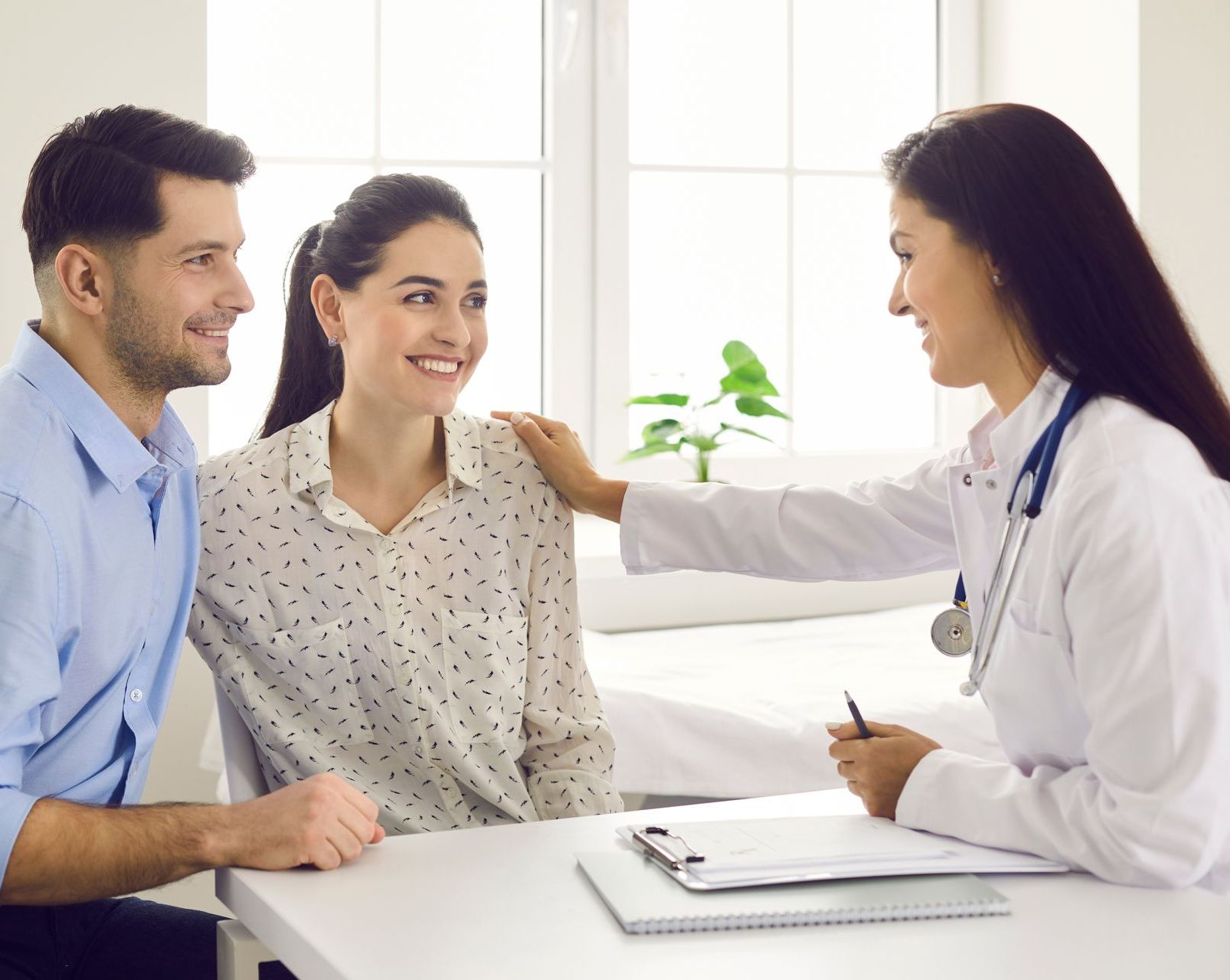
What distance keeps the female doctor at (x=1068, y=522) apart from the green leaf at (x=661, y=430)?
1.57 m

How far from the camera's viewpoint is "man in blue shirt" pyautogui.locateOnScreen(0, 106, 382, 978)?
3.93 feet

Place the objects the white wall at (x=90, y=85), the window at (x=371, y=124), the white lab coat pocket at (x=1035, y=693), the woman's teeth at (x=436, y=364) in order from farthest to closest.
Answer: the window at (x=371, y=124) → the white wall at (x=90, y=85) → the woman's teeth at (x=436, y=364) → the white lab coat pocket at (x=1035, y=693)

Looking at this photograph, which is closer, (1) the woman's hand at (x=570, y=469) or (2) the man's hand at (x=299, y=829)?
(2) the man's hand at (x=299, y=829)

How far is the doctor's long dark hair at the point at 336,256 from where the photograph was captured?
1.77 meters

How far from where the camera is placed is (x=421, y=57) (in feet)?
10.3

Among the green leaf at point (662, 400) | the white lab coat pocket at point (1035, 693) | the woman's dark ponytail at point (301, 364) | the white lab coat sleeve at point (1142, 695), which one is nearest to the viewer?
the white lab coat sleeve at point (1142, 695)

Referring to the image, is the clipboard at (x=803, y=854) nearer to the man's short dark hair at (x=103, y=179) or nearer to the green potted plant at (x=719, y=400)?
the man's short dark hair at (x=103, y=179)

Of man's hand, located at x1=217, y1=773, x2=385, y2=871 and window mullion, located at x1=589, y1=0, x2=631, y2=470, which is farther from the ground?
window mullion, located at x1=589, y1=0, x2=631, y2=470

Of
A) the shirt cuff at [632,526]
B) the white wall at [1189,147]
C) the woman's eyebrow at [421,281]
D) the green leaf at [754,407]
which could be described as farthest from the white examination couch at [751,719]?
the white wall at [1189,147]

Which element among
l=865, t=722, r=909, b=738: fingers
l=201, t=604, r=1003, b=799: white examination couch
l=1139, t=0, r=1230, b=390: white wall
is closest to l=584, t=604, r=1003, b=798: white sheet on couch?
l=201, t=604, r=1003, b=799: white examination couch

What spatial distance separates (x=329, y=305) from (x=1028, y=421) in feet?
3.20

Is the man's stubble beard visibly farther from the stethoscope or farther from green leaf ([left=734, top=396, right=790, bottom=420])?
green leaf ([left=734, top=396, right=790, bottom=420])

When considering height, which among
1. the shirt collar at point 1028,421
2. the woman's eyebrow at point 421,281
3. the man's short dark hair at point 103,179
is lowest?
the shirt collar at point 1028,421

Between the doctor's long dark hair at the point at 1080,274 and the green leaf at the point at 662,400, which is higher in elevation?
the doctor's long dark hair at the point at 1080,274
